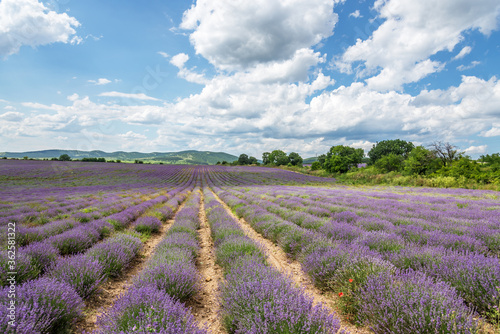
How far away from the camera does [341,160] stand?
60.5 m

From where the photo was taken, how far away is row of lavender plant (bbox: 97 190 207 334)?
1841 millimetres

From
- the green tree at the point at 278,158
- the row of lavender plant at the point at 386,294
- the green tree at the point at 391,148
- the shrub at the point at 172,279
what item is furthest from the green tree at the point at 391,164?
the shrub at the point at 172,279

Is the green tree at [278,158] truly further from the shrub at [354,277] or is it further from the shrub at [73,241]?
the shrub at [354,277]

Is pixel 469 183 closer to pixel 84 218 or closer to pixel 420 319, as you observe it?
pixel 420 319

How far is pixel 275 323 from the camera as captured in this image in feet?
6.12

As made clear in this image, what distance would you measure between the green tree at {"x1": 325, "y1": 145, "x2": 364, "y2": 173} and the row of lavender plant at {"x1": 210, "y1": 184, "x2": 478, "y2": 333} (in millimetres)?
61466

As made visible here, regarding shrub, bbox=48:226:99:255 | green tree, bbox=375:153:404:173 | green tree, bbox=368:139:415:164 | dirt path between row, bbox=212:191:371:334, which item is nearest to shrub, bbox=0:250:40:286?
shrub, bbox=48:226:99:255

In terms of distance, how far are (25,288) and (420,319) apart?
3935 millimetres

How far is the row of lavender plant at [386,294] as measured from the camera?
5.95 ft

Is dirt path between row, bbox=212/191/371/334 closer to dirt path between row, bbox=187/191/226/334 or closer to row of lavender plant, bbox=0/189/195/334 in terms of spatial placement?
dirt path between row, bbox=187/191/226/334

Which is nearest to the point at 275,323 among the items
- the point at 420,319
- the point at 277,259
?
the point at 420,319

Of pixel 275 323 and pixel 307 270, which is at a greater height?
pixel 275 323

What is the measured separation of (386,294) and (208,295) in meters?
2.56

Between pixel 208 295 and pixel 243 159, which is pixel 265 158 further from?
pixel 208 295
